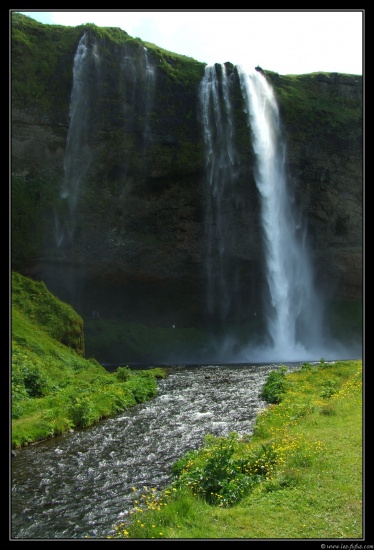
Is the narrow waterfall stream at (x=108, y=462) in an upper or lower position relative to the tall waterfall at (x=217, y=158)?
lower

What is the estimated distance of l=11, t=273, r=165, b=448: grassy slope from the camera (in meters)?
19.1

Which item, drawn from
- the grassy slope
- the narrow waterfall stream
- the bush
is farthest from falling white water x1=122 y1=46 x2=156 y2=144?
the narrow waterfall stream

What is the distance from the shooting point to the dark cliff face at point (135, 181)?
53781 mm

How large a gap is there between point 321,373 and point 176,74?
1614 inches

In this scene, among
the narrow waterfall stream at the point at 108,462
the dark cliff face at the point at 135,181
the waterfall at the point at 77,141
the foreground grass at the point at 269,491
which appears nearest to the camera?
the foreground grass at the point at 269,491

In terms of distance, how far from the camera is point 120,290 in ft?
190

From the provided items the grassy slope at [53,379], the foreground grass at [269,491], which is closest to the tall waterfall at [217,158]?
the grassy slope at [53,379]

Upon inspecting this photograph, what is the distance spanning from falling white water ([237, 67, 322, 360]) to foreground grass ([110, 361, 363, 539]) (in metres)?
42.2

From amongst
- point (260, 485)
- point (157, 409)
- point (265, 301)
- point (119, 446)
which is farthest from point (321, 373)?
point (265, 301)

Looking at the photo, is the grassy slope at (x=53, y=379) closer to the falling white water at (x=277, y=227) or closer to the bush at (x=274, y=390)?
the bush at (x=274, y=390)

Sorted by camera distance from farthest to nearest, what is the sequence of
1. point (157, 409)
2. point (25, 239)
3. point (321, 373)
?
point (25, 239)
point (321, 373)
point (157, 409)

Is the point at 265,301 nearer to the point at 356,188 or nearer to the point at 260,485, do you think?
the point at 356,188

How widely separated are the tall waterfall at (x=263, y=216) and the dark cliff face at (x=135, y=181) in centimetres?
99

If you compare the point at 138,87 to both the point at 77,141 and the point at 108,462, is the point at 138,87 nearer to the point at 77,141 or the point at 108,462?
the point at 77,141
